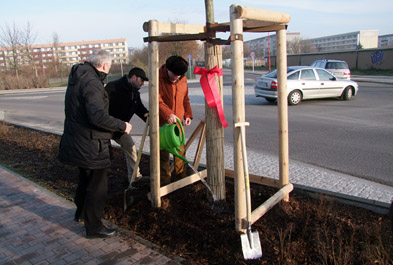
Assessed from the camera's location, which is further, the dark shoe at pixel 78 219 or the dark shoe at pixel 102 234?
the dark shoe at pixel 78 219

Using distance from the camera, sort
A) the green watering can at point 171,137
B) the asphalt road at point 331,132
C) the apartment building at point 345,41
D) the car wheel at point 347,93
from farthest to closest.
→ the apartment building at point 345,41 → the car wheel at point 347,93 → the asphalt road at point 331,132 → the green watering can at point 171,137

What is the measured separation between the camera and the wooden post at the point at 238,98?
2783 mm

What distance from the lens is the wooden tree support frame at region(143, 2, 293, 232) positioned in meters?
2.84

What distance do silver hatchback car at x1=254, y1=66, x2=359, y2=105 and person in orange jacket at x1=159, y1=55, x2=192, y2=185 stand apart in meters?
10.4

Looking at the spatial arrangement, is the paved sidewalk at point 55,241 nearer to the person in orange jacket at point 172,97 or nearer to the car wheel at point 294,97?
the person in orange jacket at point 172,97

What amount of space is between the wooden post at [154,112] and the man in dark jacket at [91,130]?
1.07 ft

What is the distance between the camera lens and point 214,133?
362 centimetres

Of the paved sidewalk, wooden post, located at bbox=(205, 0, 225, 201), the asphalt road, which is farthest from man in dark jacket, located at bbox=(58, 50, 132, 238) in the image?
the asphalt road

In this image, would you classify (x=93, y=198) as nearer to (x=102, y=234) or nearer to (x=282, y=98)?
(x=102, y=234)

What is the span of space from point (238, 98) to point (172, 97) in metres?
1.40

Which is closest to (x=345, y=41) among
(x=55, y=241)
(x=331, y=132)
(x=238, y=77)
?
(x=331, y=132)

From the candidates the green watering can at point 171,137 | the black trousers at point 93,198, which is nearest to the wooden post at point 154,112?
the green watering can at point 171,137

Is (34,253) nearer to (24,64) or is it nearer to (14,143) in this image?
(14,143)

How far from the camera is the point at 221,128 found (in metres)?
3.61
